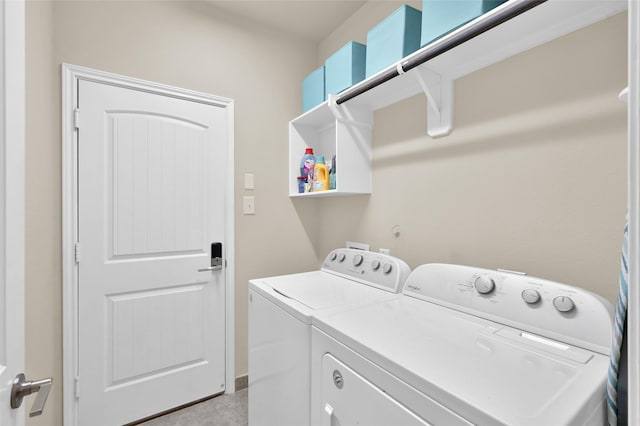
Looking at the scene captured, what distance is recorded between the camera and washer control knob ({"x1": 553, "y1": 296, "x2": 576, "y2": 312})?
0.90 m

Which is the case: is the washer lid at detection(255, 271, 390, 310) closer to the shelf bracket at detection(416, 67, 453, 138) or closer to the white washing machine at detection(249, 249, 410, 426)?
the white washing machine at detection(249, 249, 410, 426)

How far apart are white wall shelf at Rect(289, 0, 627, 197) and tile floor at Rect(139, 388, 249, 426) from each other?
150 centimetres

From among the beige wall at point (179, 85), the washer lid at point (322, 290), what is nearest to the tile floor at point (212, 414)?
the beige wall at point (179, 85)

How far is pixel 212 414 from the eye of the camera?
193 cm

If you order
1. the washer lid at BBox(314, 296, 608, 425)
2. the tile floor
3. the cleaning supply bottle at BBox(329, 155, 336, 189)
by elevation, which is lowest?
the tile floor

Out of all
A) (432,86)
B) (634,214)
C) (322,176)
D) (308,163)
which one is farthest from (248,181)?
(634,214)

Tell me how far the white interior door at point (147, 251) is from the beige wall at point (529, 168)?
4.22 feet

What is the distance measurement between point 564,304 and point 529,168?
0.54m

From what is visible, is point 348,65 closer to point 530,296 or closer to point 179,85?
point 179,85

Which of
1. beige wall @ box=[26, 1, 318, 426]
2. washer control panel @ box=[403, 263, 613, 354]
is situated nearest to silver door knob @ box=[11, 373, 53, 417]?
beige wall @ box=[26, 1, 318, 426]

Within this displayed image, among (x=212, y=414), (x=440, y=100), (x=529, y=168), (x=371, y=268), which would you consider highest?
(x=440, y=100)

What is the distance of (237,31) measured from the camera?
2166 mm

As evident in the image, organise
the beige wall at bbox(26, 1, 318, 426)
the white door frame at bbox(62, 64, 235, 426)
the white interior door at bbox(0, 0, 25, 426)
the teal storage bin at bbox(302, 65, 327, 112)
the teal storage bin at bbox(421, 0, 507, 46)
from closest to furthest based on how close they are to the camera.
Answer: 1. the white interior door at bbox(0, 0, 25, 426)
2. the teal storage bin at bbox(421, 0, 507, 46)
3. the beige wall at bbox(26, 1, 318, 426)
4. the white door frame at bbox(62, 64, 235, 426)
5. the teal storage bin at bbox(302, 65, 327, 112)

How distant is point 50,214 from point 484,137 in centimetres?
218
